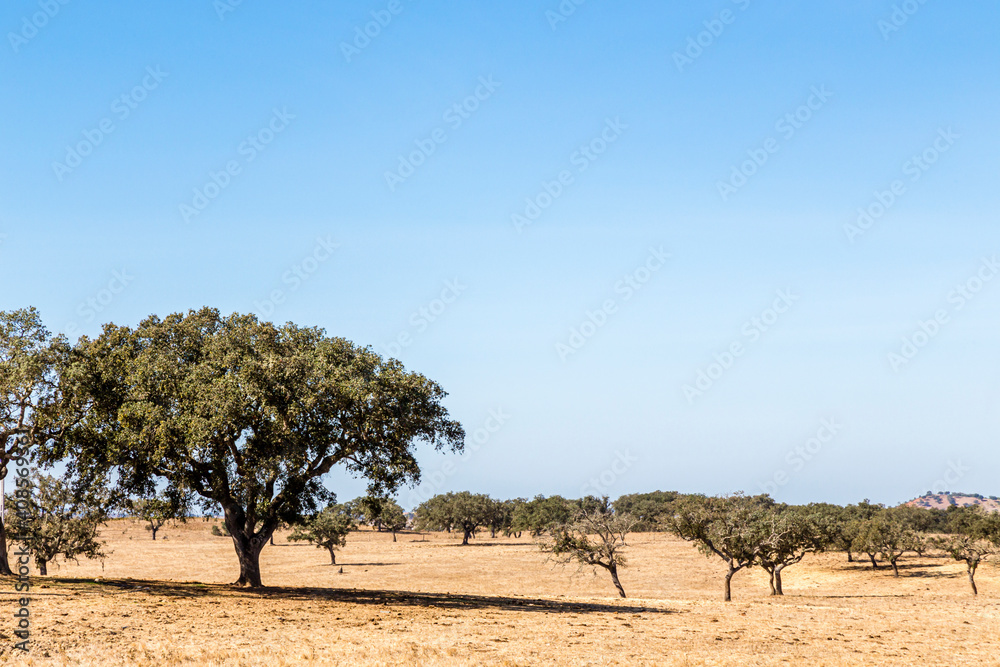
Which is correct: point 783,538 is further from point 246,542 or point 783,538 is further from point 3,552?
point 3,552

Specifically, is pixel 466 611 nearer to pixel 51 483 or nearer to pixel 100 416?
pixel 100 416

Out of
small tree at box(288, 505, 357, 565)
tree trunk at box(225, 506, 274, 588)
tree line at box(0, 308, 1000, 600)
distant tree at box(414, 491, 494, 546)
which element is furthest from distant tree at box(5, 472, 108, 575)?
distant tree at box(414, 491, 494, 546)

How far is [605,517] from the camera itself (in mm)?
52844

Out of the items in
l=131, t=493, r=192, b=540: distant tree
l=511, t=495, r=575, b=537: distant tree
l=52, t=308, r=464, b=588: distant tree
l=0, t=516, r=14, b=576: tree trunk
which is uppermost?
l=52, t=308, r=464, b=588: distant tree

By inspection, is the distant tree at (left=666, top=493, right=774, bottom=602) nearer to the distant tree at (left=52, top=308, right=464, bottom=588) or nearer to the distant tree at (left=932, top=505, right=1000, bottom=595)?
the distant tree at (left=932, top=505, right=1000, bottom=595)

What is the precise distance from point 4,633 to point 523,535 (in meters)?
153

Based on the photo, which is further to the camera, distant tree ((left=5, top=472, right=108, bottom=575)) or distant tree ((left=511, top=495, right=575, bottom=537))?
distant tree ((left=511, top=495, right=575, bottom=537))

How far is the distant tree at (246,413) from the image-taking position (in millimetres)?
32469

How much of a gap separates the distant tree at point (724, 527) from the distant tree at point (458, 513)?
87.8 m

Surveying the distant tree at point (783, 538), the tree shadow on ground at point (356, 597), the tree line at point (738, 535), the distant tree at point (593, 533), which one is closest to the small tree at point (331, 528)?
the tree line at point (738, 535)

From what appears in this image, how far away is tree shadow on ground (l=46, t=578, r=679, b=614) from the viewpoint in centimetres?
3447

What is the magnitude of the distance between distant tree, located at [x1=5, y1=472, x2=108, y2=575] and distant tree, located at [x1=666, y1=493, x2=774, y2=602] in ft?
123

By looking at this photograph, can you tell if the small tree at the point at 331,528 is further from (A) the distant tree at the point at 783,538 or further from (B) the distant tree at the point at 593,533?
(A) the distant tree at the point at 783,538

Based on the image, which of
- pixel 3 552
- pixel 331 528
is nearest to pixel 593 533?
pixel 3 552
